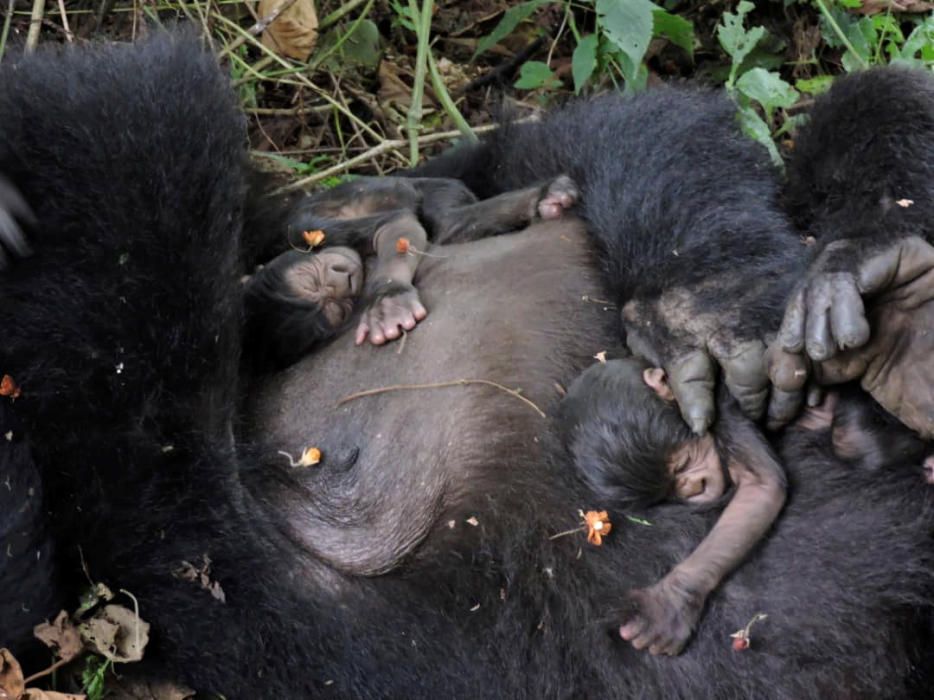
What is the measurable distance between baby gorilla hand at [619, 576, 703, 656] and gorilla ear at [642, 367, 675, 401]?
30 cm

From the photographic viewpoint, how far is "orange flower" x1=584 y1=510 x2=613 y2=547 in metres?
1.97

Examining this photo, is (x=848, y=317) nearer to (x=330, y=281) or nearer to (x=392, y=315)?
(x=392, y=315)

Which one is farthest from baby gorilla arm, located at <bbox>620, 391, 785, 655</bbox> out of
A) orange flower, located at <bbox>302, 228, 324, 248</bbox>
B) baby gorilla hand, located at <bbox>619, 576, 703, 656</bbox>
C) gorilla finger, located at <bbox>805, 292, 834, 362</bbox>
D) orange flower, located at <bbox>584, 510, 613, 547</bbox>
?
orange flower, located at <bbox>302, 228, 324, 248</bbox>

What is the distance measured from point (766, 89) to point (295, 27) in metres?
1.38

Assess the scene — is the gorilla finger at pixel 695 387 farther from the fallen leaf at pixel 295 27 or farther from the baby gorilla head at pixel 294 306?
the fallen leaf at pixel 295 27

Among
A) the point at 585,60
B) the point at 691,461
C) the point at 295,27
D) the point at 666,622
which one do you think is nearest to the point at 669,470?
the point at 691,461

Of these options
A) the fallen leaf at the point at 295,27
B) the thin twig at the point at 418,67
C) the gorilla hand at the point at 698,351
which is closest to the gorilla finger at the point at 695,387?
the gorilla hand at the point at 698,351

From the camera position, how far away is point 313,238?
242 centimetres

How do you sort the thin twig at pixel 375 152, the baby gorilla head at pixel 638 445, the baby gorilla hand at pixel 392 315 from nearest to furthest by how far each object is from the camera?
the baby gorilla head at pixel 638 445 < the baby gorilla hand at pixel 392 315 < the thin twig at pixel 375 152

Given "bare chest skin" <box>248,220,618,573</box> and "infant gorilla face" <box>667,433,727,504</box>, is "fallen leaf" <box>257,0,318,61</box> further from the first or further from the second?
"infant gorilla face" <box>667,433,727,504</box>

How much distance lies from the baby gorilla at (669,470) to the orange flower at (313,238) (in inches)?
26.6

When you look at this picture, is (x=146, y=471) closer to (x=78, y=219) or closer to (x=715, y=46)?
(x=78, y=219)

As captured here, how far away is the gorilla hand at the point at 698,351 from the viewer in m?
1.92

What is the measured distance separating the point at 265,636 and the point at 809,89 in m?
2.02
